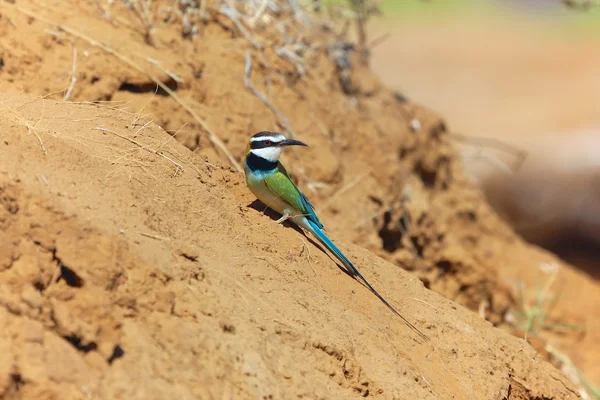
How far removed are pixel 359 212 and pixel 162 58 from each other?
1.96 m

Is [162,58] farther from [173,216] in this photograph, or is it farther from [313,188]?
[173,216]

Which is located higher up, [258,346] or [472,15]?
[258,346]

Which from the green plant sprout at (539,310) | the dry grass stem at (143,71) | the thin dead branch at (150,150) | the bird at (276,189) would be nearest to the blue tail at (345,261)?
the bird at (276,189)

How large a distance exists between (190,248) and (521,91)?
1450cm

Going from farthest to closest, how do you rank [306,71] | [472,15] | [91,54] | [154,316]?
[472,15] < [306,71] < [91,54] < [154,316]

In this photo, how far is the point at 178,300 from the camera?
286cm

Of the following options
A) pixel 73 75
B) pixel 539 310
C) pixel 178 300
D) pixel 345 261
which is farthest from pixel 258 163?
pixel 539 310

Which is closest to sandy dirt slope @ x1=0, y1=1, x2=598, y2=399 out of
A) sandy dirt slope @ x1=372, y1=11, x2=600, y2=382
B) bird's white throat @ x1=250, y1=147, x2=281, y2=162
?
bird's white throat @ x1=250, y1=147, x2=281, y2=162

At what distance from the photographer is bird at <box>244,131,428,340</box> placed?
4185 millimetres

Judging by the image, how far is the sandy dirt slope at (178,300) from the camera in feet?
8.38

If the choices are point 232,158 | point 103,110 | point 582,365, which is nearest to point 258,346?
point 103,110

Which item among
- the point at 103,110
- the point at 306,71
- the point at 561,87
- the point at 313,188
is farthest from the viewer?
the point at 561,87

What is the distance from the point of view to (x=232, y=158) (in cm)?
523

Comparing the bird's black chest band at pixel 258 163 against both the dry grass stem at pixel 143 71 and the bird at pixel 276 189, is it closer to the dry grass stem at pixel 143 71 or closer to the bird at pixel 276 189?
the bird at pixel 276 189
